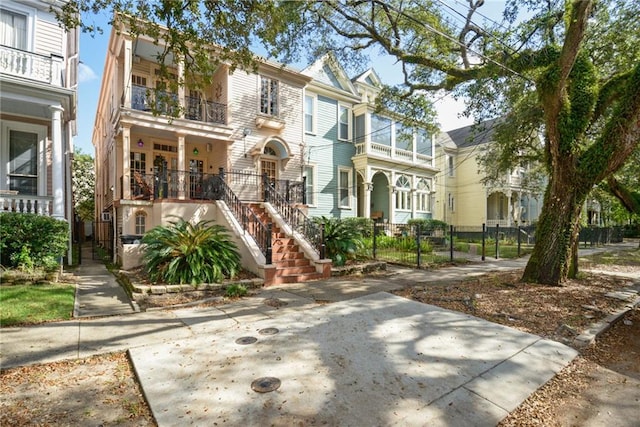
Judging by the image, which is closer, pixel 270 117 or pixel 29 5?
pixel 29 5

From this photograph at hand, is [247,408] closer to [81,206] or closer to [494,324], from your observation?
[494,324]

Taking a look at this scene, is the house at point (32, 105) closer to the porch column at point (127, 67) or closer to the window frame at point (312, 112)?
the porch column at point (127, 67)

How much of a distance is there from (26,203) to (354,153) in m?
14.2

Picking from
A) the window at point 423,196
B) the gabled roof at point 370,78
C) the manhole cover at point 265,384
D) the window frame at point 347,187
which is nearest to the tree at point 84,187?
the window frame at point 347,187

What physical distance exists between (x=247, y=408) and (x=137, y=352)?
191cm

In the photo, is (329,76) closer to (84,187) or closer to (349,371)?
(349,371)

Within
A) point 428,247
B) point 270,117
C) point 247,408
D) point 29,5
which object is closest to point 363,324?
point 247,408

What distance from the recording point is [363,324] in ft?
16.4

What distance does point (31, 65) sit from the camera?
9.09 meters

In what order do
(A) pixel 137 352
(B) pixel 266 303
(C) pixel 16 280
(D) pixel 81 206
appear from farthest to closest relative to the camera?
1. (D) pixel 81 206
2. (C) pixel 16 280
3. (B) pixel 266 303
4. (A) pixel 137 352

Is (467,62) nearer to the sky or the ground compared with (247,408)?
nearer to the sky

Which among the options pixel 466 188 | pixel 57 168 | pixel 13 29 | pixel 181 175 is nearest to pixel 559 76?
pixel 181 175

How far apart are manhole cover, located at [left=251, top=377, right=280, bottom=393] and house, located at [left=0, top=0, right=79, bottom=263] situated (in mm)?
8578

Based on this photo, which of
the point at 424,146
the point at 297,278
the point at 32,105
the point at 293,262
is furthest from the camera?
the point at 424,146
